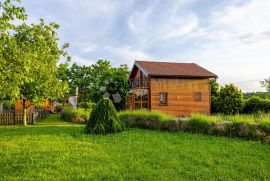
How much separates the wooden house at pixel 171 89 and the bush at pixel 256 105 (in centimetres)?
381

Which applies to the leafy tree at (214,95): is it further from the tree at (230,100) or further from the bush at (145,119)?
the bush at (145,119)

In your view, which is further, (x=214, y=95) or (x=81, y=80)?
(x=81, y=80)

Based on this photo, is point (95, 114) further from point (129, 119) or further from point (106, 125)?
point (129, 119)

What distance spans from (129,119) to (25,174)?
30.7ft

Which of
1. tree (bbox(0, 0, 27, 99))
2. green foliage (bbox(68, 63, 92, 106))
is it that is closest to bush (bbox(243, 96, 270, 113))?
tree (bbox(0, 0, 27, 99))

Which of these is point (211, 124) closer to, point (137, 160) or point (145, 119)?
point (145, 119)

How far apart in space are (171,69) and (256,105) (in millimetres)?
9033

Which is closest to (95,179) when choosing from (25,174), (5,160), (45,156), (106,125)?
(25,174)

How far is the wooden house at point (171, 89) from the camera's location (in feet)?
75.4

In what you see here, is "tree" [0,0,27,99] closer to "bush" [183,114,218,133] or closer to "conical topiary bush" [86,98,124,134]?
"conical topiary bush" [86,98,124,134]

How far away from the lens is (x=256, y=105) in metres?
23.1

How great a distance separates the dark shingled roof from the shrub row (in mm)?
9597

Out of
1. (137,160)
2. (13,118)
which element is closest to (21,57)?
(137,160)

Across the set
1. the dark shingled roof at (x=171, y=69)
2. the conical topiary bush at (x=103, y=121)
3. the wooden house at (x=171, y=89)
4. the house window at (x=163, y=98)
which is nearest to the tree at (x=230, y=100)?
the wooden house at (x=171, y=89)
